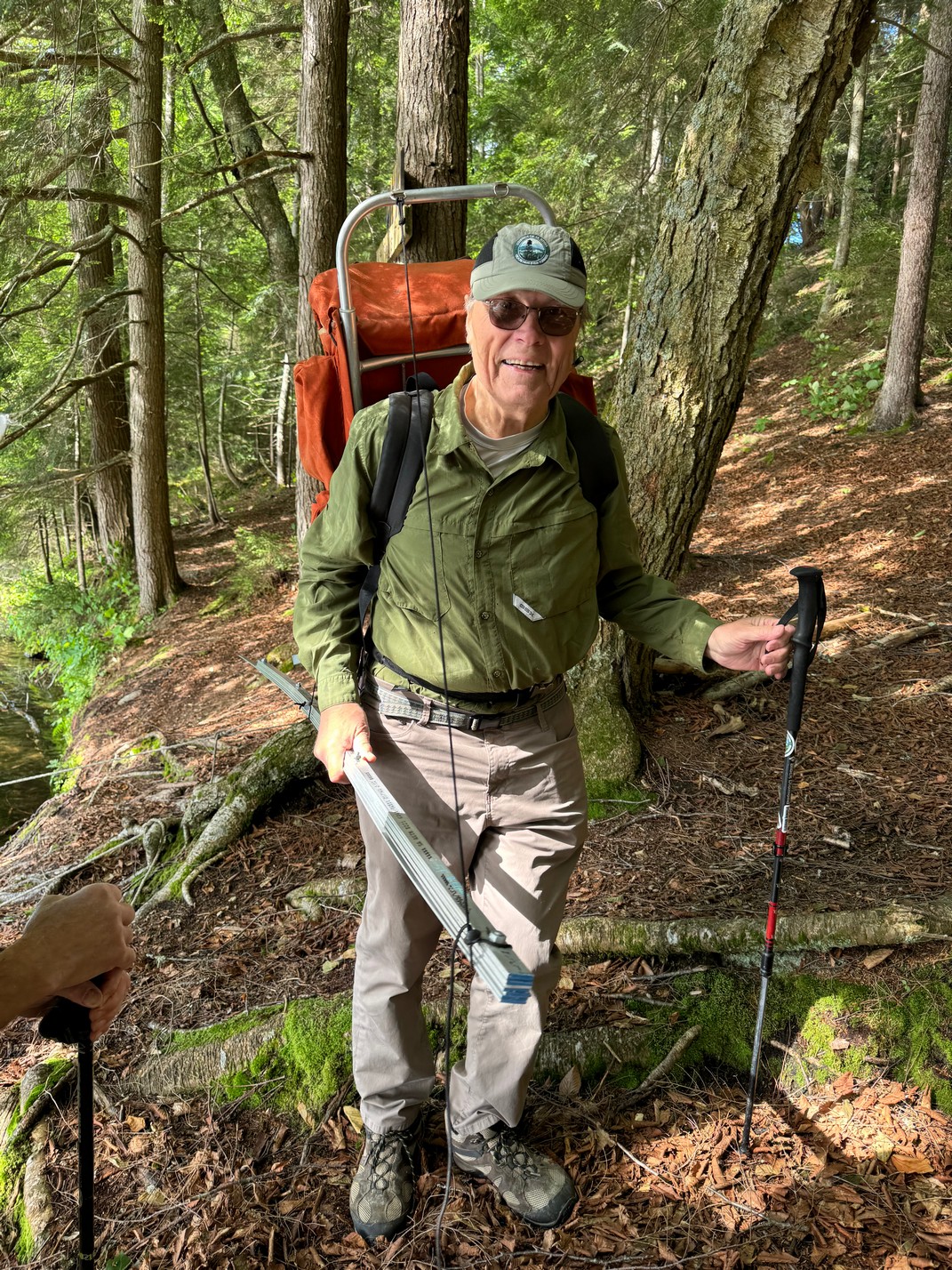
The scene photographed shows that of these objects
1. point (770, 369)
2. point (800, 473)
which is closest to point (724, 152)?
point (800, 473)

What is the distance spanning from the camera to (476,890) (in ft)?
9.16

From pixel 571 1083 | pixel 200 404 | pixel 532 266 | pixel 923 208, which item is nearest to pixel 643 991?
pixel 571 1083

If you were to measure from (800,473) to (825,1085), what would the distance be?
435 inches

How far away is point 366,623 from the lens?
9.31 feet

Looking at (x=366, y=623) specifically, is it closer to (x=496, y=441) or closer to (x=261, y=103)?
(x=496, y=441)

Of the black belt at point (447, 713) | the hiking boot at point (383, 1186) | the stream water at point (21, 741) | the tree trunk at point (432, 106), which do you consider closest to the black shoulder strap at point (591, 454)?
the black belt at point (447, 713)

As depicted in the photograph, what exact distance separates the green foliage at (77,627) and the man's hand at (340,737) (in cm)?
1041

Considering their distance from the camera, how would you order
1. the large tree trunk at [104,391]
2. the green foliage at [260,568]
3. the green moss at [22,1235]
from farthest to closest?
the large tree trunk at [104,391] → the green foliage at [260,568] → the green moss at [22,1235]

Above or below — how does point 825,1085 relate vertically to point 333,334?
below

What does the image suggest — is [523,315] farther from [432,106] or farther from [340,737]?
[432,106]

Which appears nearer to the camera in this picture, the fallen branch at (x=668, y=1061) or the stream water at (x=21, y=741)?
the fallen branch at (x=668, y=1061)

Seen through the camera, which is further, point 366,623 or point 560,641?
point 366,623

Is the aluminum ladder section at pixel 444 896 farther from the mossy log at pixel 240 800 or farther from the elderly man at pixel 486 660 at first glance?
the mossy log at pixel 240 800

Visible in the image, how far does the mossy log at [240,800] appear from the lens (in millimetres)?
4680
